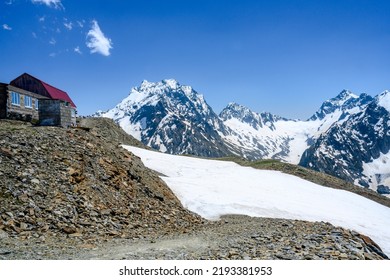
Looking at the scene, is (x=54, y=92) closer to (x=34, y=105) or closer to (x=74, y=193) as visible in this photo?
(x=34, y=105)

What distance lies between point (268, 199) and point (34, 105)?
35.6m

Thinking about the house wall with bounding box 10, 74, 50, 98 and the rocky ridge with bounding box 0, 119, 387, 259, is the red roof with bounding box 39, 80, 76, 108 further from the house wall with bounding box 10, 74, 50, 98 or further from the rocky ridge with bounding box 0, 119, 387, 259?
the rocky ridge with bounding box 0, 119, 387, 259

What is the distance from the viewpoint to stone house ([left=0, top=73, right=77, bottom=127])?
29.6m

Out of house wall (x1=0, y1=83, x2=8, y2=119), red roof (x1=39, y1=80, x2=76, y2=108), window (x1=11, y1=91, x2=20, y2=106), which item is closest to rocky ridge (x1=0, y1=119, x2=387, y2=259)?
house wall (x1=0, y1=83, x2=8, y2=119)

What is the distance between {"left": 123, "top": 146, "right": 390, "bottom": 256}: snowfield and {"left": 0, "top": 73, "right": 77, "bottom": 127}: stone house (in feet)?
38.7

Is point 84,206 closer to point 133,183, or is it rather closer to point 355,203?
point 133,183

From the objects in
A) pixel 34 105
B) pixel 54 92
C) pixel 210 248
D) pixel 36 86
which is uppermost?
pixel 36 86

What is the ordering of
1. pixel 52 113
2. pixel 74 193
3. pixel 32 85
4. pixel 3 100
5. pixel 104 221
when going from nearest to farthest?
pixel 104 221, pixel 74 193, pixel 52 113, pixel 3 100, pixel 32 85

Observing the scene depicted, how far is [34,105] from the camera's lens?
4544 centimetres

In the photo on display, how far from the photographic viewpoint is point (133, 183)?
75.4 feet

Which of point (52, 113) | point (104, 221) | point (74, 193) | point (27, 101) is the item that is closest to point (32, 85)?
point (27, 101)

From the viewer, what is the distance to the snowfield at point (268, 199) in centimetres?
2616

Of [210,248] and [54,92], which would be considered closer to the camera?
A: [210,248]
